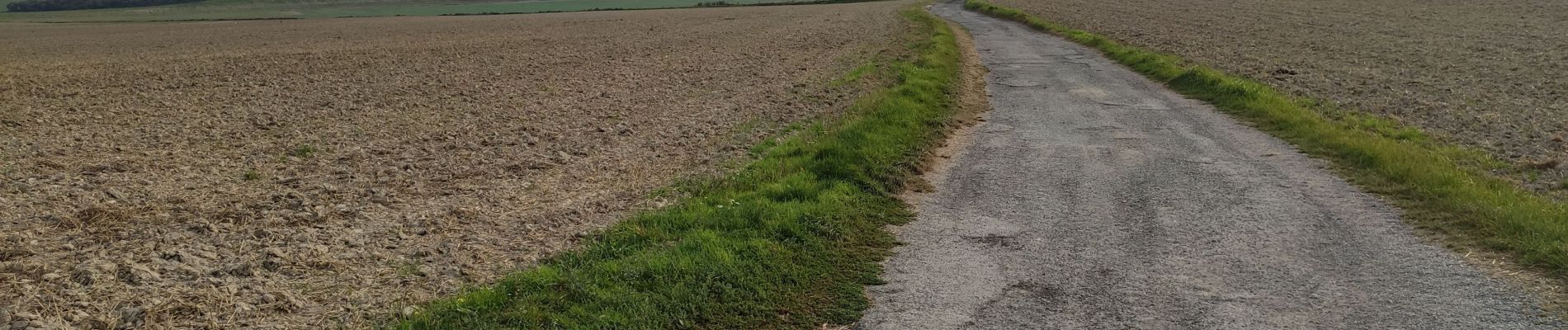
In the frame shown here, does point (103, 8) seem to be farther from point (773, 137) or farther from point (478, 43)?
point (773, 137)

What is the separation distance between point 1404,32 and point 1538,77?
13.7m

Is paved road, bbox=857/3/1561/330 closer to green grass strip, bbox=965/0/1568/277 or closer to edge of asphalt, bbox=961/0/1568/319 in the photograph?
edge of asphalt, bbox=961/0/1568/319

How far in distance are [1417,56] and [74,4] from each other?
475 feet

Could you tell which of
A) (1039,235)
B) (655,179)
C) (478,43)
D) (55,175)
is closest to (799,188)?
(655,179)

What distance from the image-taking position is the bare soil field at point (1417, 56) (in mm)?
12484

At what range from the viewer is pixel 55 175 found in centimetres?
1071

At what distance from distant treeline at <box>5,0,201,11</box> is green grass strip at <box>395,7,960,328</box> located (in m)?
138

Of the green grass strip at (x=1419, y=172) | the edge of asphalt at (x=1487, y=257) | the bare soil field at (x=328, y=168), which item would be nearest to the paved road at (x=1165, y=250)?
the edge of asphalt at (x=1487, y=257)

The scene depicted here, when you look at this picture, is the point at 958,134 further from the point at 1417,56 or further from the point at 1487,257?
the point at 1417,56

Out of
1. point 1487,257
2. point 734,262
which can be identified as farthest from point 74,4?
point 1487,257

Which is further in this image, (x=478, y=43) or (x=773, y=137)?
(x=478, y=43)

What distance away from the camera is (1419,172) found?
938 centimetres

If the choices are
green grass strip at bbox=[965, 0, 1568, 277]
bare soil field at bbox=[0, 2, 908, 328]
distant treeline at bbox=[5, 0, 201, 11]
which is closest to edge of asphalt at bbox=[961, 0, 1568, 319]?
green grass strip at bbox=[965, 0, 1568, 277]

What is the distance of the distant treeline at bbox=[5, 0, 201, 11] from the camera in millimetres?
121125
